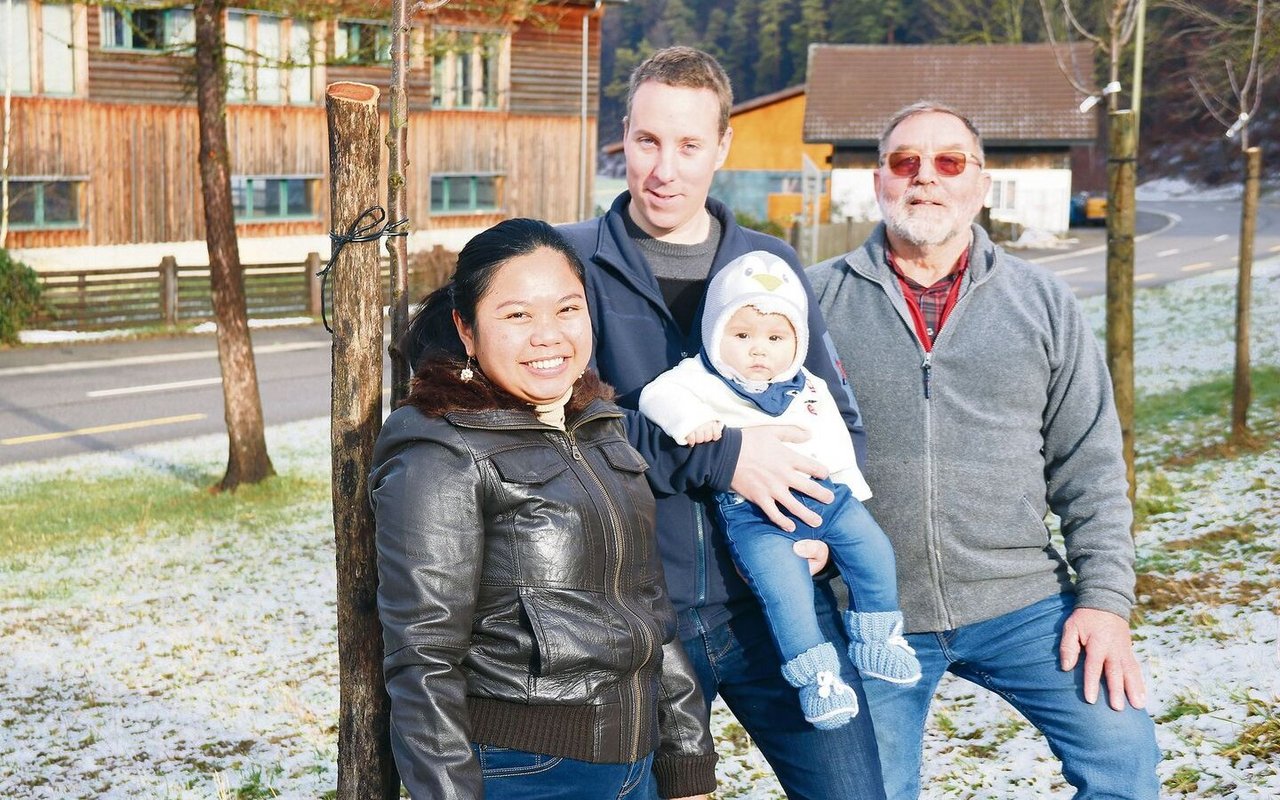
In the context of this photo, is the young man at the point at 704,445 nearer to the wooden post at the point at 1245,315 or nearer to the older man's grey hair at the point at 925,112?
the older man's grey hair at the point at 925,112

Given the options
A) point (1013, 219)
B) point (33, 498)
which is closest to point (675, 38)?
point (1013, 219)

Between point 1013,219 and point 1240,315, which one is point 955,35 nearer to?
point 1013,219

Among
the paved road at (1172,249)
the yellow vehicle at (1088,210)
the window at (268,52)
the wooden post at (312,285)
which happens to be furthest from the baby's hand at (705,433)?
the yellow vehicle at (1088,210)

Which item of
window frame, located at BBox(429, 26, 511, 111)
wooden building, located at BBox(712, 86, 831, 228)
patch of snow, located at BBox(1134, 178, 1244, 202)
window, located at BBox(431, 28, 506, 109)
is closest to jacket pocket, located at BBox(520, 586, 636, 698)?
window frame, located at BBox(429, 26, 511, 111)

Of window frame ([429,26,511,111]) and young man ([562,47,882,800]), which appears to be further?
window frame ([429,26,511,111])

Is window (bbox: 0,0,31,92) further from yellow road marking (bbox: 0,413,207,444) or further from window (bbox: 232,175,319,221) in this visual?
yellow road marking (bbox: 0,413,207,444)

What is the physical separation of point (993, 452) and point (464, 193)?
34584 millimetres

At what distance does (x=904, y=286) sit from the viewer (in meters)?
4.25

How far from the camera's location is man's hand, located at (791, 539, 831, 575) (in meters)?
3.74

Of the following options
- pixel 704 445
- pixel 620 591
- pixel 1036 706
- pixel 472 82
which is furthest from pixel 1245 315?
pixel 472 82

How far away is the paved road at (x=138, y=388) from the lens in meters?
17.3

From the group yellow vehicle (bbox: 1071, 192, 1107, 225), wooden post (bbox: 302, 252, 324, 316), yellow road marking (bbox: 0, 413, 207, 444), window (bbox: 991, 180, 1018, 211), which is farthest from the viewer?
yellow vehicle (bbox: 1071, 192, 1107, 225)

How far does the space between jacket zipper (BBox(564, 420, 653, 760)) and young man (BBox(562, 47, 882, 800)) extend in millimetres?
422

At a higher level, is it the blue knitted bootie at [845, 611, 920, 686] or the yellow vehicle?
the yellow vehicle
